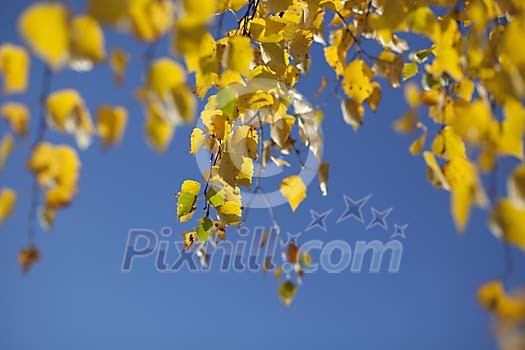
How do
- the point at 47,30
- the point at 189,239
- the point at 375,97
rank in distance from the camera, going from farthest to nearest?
the point at 189,239 → the point at 375,97 → the point at 47,30

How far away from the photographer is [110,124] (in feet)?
1.11

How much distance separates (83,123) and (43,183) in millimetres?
51

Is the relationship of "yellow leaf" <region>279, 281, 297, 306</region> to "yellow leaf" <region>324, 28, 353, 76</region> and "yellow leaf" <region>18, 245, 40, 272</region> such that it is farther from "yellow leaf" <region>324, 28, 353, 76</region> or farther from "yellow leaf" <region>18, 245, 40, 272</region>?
"yellow leaf" <region>18, 245, 40, 272</region>

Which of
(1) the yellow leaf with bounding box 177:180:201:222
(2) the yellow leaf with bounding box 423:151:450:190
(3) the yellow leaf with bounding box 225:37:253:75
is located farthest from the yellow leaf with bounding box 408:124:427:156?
(1) the yellow leaf with bounding box 177:180:201:222

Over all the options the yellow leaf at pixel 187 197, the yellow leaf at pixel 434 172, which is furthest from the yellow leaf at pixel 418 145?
the yellow leaf at pixel 187 197

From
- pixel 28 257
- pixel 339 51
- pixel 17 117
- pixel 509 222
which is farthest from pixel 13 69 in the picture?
pixel 339 51

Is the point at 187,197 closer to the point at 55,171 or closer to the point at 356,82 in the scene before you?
the point at 356,82

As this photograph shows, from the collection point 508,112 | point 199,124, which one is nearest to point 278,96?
point 199,124

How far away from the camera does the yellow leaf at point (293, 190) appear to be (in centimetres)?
68

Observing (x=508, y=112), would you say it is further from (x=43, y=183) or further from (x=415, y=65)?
(x=415, y=65)

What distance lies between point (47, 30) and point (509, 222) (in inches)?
11.1

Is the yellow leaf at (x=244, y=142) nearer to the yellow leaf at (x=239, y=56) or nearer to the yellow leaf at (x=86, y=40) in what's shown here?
the yellow leaf at (x=239, y=56)

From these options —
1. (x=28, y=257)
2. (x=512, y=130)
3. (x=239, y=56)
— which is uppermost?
(x=239, y=56)

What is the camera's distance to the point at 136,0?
12.5 inches
